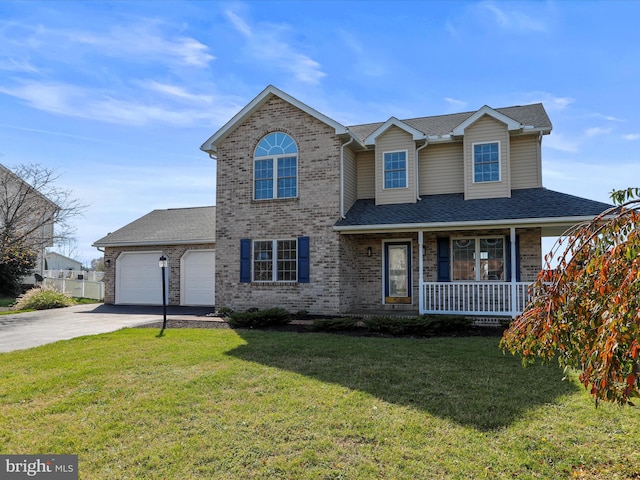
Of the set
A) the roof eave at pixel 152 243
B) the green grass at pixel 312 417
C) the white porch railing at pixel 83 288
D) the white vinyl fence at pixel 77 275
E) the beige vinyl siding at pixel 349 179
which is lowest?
the green grass at pixel 312 417

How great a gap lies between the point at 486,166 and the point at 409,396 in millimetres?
10007

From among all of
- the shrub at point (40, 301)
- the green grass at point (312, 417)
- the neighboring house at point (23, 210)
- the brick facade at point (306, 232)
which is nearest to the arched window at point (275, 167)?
the brick facade at point (306, 232)

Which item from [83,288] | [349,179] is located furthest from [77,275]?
[349,179]

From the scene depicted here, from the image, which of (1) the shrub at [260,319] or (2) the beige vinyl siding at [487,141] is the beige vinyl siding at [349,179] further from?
(1) the shrub at [260,319]

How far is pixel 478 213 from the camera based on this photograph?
1295 centimetres

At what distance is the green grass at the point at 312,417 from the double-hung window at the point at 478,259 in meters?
5.68

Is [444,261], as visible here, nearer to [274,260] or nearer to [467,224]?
[467,224]

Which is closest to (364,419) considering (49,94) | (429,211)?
(429,211)

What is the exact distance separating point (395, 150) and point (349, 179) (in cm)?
178

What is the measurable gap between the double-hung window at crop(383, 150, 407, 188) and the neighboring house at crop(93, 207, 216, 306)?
792 centimetres

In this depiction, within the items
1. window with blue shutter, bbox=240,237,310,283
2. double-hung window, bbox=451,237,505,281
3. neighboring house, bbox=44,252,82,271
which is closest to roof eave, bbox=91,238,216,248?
window with blue shutter, bbox=240,237,310,283

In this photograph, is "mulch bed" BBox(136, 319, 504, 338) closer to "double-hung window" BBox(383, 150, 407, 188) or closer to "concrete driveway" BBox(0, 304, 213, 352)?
"concrete driveway" BBox(0, 304, 213, 352)

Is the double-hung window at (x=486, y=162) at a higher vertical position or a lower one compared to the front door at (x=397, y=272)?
higher

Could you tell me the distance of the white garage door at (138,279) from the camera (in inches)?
786
